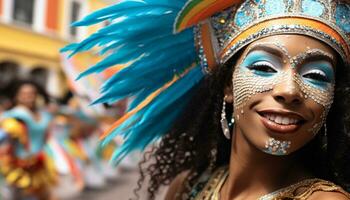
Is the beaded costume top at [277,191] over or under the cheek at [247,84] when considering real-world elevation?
under

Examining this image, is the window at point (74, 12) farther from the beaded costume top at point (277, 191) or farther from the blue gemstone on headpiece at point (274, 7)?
the blue gemstone on headpiece at point (274, 7)

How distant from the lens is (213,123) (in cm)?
198

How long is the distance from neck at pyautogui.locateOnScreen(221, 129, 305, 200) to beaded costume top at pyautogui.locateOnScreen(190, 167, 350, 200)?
0.12 feet

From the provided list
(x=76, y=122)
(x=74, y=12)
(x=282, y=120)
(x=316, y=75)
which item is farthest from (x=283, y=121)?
(x=74, y=12)

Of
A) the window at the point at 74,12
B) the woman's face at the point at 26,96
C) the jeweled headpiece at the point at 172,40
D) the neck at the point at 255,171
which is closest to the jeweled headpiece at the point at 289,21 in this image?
the jeweled headpiece at the point at 172,40

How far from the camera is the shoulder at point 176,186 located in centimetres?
206

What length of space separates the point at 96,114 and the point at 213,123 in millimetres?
6845

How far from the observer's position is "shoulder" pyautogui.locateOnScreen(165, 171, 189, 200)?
2059 millimetres

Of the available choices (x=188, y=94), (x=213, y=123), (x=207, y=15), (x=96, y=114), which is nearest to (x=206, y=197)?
(x=213, y=123)

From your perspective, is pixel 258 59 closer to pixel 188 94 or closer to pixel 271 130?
pixel 271 130

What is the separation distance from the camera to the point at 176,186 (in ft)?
6.84

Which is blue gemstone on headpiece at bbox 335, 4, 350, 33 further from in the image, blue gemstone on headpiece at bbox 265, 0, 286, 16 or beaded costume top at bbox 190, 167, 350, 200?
beaded costume top at bbox 190, 167, 350, 200

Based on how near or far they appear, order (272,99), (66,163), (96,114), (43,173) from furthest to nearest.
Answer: (96,114)
(66,163)
(43,173)
(272,99)

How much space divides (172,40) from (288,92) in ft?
2.08
